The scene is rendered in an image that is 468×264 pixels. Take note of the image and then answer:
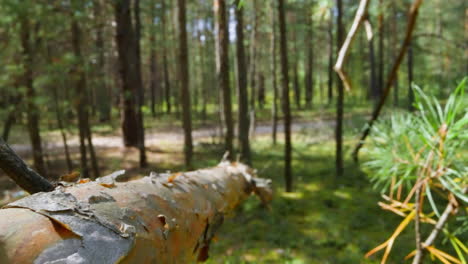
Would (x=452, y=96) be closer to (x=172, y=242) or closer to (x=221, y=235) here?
(x=172, y=242)

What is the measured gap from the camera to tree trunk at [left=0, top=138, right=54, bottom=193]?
728 millimetres

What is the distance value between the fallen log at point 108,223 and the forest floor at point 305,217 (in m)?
1.18

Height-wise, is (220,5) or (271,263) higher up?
(220,5)

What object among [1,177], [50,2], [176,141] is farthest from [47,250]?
[176,141]

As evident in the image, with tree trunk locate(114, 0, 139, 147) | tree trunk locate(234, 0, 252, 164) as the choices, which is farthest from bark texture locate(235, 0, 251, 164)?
tree trunk locate(114, 0, 139, 147)

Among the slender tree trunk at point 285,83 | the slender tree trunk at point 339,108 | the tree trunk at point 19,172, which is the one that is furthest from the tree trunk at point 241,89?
the tree trunk at point 19,172

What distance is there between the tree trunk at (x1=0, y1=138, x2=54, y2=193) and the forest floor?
1581 millimetres

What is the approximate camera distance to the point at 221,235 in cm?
592

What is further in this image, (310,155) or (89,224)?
(310,155)

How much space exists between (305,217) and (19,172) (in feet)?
20.1

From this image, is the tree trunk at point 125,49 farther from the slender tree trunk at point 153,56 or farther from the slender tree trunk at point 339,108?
the slender tree trunk at point 339,108

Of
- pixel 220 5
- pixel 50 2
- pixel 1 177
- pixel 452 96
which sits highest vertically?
pixel 50 2

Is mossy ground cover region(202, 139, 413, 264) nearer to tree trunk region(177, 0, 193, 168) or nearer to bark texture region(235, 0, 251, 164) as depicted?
bark texture region(235, 0, 251, 164)

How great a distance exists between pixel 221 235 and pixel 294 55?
652 inches
